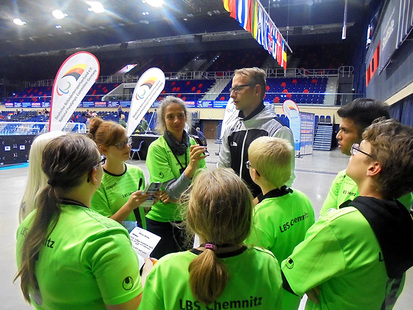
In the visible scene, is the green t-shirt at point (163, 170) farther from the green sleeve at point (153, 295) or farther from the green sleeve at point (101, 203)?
the green sleeve at point (153, 295)

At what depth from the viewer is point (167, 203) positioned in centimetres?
186

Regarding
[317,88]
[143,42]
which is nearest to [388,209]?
[317,88]

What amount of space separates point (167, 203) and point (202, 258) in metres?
1.16

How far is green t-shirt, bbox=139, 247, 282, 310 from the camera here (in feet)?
2.44

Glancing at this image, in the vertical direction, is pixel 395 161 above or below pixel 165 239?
above

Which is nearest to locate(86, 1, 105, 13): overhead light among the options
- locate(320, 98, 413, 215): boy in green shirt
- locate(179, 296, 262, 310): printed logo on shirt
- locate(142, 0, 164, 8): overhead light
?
locate(142, 0, 164, 8): overhead light

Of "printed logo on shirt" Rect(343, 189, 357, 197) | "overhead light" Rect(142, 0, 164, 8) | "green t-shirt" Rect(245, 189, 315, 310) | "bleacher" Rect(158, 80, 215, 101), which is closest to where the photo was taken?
"green t-shirt" Rect(245, 189, 315, 310)

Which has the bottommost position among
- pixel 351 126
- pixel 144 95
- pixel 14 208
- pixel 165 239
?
pixel 14 208

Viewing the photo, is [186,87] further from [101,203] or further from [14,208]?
[101,203]

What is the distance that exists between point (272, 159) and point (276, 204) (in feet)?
0.62

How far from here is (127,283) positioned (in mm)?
848

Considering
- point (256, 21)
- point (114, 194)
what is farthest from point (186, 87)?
point (114, 194)

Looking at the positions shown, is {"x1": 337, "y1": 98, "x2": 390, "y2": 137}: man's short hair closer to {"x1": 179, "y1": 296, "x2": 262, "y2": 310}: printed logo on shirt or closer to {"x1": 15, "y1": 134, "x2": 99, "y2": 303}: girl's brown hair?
{"x1": 179, "y1": 296, "x2": 262, "y2": 310}: printed logo on shirt

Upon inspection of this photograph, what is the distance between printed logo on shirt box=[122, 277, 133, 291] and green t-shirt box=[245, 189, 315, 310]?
1.62ft
